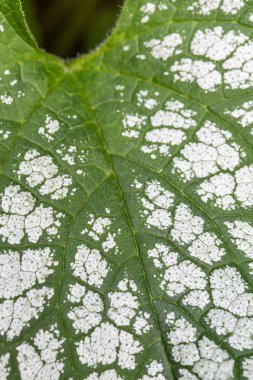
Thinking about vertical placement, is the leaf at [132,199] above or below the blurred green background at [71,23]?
below

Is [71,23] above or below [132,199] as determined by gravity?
above

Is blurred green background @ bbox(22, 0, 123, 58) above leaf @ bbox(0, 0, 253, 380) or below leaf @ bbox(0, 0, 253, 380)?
above

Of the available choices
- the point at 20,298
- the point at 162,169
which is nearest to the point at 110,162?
the point at 162,169

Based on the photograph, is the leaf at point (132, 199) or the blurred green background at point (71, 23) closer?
the leaf at point (132, 199)

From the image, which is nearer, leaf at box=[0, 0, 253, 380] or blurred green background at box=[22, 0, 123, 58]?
leaf at box=[0, 0, 253, 380]

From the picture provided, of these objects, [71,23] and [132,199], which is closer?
[132,199]
